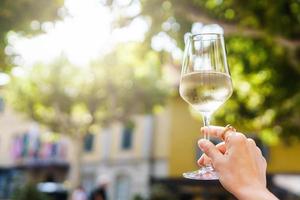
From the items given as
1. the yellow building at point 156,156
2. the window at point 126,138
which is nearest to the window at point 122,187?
the yellow building at point 156,156

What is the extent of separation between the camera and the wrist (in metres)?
1.45

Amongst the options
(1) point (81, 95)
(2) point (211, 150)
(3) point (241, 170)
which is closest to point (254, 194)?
(3) point (241, 170)

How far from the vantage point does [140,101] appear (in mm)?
24312

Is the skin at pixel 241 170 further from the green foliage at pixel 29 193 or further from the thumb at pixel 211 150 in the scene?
the green foliage at pixel 29 193

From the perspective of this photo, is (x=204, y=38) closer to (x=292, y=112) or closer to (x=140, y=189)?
(x=292, y=112)

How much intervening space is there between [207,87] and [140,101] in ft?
73.9

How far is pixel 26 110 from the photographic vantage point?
25.4 metres

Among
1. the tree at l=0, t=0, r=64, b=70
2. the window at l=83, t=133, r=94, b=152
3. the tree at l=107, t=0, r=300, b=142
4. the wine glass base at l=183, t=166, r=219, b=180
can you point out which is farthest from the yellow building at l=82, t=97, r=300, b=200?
the wine glass base at l=183, t=166, r=219, b=180

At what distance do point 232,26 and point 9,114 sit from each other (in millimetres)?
39121

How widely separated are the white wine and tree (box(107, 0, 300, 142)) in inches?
232

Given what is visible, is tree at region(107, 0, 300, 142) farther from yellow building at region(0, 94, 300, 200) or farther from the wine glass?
yellow building at region(0, 94, 300, 200)

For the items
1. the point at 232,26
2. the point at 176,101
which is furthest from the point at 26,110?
the point at 232,26

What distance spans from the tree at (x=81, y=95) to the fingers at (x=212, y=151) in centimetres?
2059

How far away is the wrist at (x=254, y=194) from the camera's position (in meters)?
1.45
